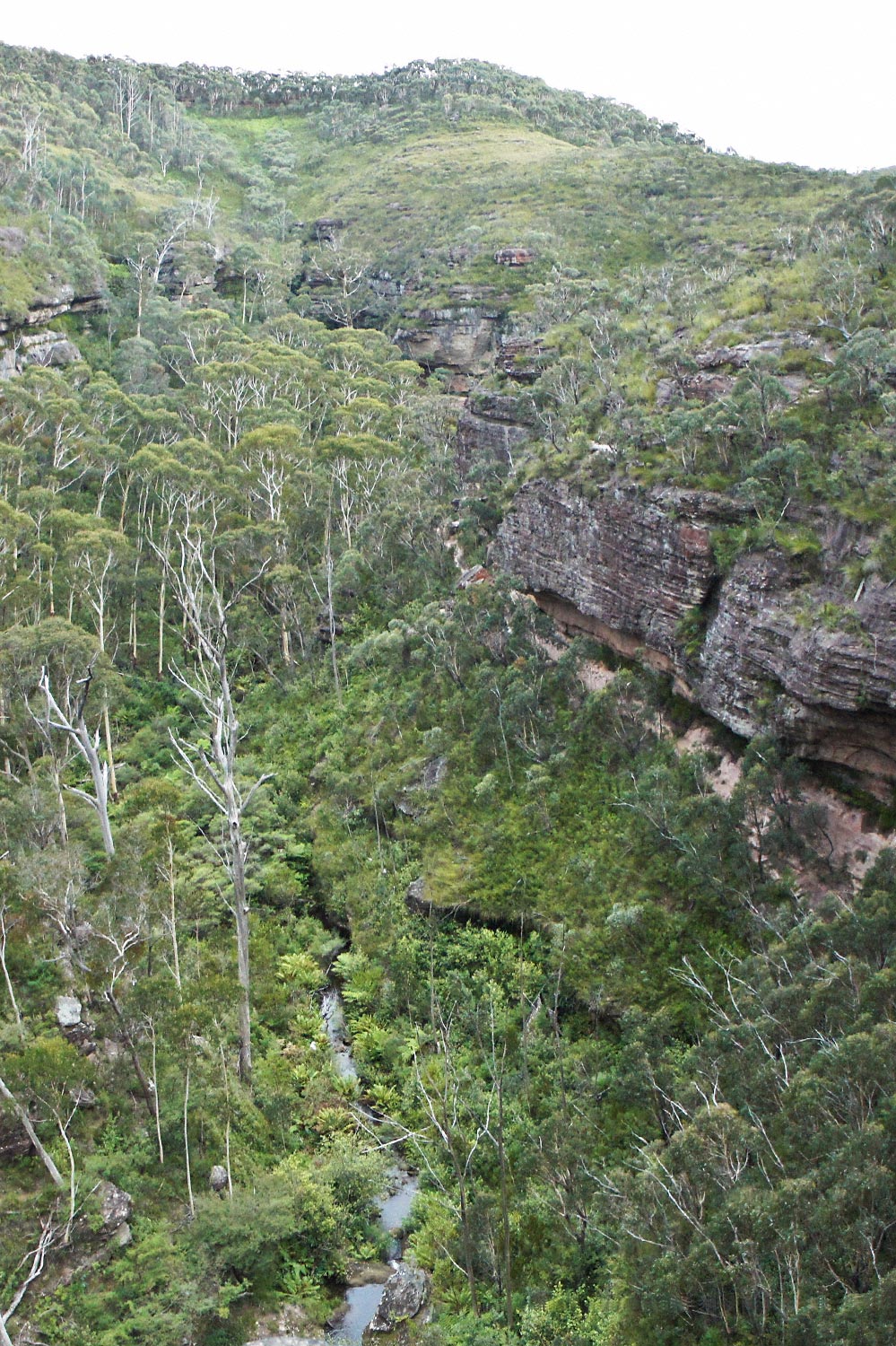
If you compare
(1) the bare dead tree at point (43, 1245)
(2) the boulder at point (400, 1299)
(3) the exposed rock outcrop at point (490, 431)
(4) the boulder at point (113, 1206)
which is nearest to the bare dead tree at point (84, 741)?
(4) the boulder at point (113, 1206)

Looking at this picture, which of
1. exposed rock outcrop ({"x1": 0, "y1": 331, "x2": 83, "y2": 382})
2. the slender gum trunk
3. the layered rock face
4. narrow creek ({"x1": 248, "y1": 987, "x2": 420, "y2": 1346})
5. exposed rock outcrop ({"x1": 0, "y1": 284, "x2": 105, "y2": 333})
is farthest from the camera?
exposed rock outcrop ({"x1": 0, "y1": 284, "x2": 105, "y2": 333})

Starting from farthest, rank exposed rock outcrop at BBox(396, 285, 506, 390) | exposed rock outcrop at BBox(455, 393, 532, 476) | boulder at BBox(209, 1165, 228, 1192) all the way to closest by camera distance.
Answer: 1. exposed rock outcrop at BBox(396, 285, 506, 390)
2. exposed rock outcrop at BBox(455, 393, 532, 476)
3. boulder at BBox(209, 1165, 228, 1192)

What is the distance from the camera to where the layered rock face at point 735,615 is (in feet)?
67.4

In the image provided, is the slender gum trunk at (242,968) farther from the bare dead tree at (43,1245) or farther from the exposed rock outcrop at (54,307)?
the exposed rock outcrop at (54,307)

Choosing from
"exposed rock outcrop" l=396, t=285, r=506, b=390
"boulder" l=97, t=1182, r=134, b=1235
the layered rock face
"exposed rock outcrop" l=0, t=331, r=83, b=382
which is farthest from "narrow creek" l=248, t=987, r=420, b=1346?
"exposed rock outcrop" l=396, t=285, r=506, b=390

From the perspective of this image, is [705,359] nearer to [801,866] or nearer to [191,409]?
[801,866]

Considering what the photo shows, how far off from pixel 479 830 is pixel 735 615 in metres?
9.35

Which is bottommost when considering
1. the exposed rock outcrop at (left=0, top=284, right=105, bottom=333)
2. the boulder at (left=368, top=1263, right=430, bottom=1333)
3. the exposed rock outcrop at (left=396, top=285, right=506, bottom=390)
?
→ the boulder at (left=368, top=1263, right=430, bottom=1333)

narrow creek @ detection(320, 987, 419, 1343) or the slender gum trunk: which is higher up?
the slender gum trunk

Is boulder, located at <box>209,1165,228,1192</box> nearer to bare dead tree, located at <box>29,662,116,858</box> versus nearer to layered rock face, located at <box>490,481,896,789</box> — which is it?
bare dead tree, located at <box>29,662,116,858</box>

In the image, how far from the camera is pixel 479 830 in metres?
27.9

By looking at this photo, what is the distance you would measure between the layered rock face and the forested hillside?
11 cm

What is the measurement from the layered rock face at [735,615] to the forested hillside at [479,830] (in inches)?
4.2

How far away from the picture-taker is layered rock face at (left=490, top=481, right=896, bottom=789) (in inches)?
809
